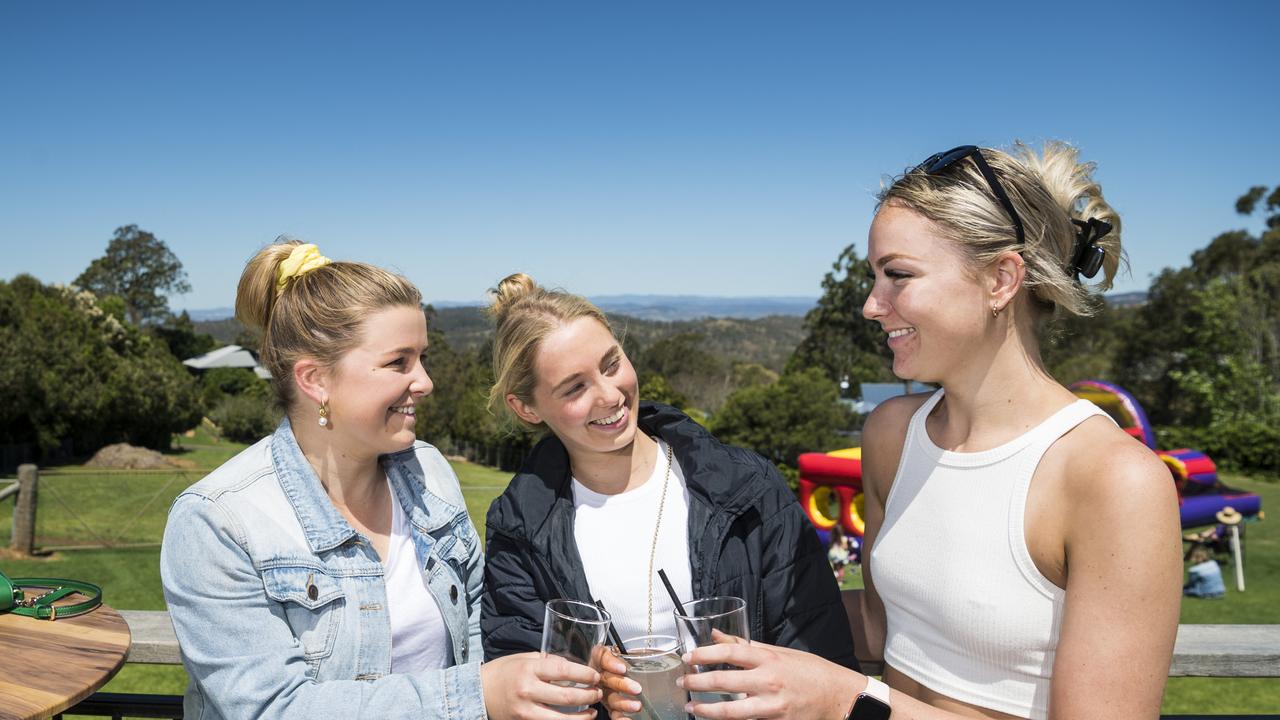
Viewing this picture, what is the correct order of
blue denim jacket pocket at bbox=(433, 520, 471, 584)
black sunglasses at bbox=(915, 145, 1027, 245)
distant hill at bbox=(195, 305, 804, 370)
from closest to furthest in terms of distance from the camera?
black sunglasses at bbox=(915, 145, 1027, 245)
blue denim jacket pocket at bbox=(433, 520, 471, 584)
distant hill at bbox=(195, 305, 804, 370)

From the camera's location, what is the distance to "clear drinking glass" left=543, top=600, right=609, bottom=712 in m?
1.52

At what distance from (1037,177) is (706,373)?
200ft

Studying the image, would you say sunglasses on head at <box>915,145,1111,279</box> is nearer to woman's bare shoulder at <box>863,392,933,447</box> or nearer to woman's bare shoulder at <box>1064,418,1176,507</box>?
woman's bare shoulder at <box>1064,418,1176,507</box>

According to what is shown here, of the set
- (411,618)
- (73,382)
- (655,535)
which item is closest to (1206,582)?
(655,535)

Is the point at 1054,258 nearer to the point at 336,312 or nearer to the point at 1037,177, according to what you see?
the point at 1037,177

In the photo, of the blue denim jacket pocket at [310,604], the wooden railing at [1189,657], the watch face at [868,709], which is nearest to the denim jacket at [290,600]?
the blue denim jacket pocket at [310,604]

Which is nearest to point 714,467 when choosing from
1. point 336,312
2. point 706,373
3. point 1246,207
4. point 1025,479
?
point 1025,479

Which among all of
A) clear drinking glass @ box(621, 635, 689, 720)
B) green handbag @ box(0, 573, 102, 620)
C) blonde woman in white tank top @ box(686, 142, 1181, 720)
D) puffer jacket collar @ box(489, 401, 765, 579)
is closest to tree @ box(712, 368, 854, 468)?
puffer jacket collar @ box(489, 401, 765, 579)

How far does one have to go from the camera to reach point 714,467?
2605 mm

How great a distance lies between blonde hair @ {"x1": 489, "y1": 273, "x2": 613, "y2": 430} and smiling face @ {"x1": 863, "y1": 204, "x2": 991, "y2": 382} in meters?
1.10

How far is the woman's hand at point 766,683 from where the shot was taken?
4.75 feet

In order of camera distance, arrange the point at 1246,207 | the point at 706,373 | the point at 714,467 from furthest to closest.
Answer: the point at 706,373 < the point at 1246,207 < the point at 714,467

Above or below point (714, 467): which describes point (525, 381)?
above

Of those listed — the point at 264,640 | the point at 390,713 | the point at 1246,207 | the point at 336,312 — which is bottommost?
the point at 390,713
